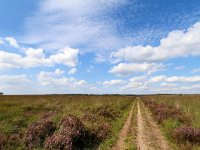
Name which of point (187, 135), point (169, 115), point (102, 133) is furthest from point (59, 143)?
point (169, 115)

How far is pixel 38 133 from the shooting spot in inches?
515

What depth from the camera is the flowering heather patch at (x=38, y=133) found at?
12.5 metres

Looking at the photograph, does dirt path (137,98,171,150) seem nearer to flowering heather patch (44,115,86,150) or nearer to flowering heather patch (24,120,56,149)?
flowering heather patch (44,115,86,150)

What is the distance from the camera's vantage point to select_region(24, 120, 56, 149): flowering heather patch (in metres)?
12.5

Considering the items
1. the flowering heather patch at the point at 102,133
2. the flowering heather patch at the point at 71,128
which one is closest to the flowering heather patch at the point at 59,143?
the flowering heather patch at the point at 71,128

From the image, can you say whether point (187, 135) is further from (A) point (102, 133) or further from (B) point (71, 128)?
(B) point (71, 128)

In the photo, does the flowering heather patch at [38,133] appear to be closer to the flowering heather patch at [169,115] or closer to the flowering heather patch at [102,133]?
the flowering heather patch at [102,133]

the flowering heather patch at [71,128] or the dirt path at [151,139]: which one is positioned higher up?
the flowering heather patch at [71,128]

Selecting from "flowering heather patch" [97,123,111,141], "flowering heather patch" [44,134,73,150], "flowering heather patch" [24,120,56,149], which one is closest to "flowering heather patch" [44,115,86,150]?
"flowering heather patch" [44,134,73,150]

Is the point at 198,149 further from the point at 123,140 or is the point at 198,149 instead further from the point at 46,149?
the point at 46,149

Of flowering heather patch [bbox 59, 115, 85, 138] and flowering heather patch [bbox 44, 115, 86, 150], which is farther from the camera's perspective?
flowering heather patch [bbox 59, 115, 85, 138]

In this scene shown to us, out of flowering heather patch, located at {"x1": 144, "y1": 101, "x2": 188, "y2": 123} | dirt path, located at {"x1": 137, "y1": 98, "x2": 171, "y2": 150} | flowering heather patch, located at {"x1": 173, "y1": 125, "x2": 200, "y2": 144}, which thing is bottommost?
dirt path, located at {"x1": 137, "y1": 98, "x2": 171, "y2": 150}

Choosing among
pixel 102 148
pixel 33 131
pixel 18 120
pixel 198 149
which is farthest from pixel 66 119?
pixel 198 149

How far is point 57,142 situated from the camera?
1177 cm
